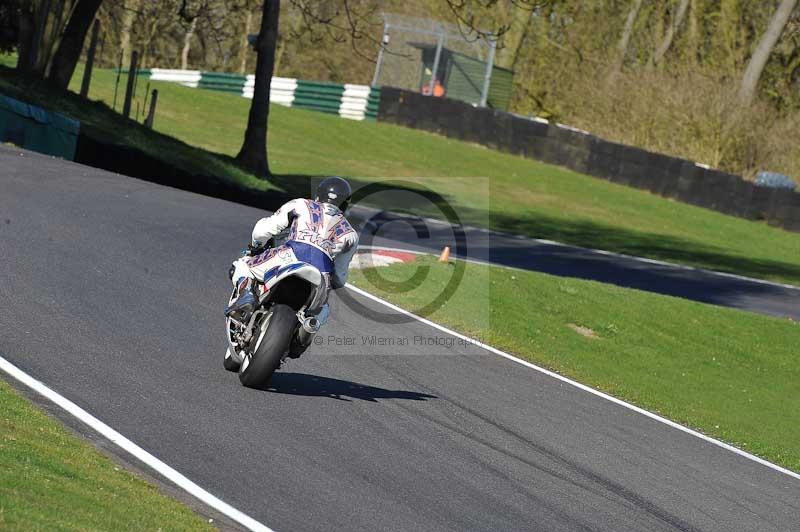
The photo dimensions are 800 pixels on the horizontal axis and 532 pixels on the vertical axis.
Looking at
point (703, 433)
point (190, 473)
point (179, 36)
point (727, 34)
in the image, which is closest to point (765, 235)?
point (727, 34)

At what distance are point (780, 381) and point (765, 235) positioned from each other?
19.1 meters

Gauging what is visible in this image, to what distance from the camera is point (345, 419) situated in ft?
28.0

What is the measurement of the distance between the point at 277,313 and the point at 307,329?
0.75ft

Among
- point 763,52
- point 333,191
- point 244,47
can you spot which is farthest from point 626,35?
point 333,191

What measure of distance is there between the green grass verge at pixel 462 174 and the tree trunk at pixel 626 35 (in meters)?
11.9

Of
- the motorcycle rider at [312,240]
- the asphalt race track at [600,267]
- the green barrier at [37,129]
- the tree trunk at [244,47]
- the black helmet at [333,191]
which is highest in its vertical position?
the tree trunk at [244,47]

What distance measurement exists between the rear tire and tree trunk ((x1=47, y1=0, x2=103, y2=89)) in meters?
18.2

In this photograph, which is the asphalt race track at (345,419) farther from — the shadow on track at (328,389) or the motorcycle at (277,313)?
the motorcycle at (277,313)

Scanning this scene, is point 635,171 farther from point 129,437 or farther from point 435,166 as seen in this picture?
point 129,437

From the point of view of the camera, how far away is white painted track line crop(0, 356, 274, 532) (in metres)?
6.07

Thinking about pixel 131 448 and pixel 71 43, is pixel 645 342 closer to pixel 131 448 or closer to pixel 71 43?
pixel 131 448

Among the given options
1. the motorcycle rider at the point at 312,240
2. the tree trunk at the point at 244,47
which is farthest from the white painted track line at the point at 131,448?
the tree trunk at the point at 244,47

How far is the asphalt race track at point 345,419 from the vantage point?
6969 mm

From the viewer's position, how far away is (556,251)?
1008 inches
